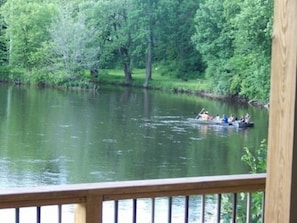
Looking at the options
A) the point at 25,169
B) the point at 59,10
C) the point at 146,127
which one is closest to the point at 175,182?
the point at 25,169

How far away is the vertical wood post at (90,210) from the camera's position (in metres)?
1.61

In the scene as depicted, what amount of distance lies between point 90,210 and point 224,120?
16858 millimetres

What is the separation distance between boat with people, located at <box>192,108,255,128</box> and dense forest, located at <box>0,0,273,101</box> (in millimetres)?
2266

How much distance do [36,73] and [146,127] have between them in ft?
24.4

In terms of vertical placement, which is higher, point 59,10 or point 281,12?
point 59,10

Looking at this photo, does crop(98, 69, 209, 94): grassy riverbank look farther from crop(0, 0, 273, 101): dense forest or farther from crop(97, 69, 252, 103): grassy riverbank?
crop(0, 0, 273, 101): dense forest

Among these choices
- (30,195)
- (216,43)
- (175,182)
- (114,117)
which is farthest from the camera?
(216,43)

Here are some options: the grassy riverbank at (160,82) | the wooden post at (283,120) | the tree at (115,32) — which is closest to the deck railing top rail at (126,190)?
the wooden post at (283,120)

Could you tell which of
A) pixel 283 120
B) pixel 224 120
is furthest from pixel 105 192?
pixel 224 120

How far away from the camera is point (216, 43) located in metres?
21.1

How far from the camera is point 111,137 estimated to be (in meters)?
17.0

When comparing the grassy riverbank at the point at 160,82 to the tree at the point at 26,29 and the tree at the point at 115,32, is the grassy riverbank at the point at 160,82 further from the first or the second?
the tree at the point at 26,29

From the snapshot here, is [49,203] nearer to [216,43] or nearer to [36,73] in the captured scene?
[216,43]

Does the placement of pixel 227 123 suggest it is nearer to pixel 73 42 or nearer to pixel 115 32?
pixel 115 32
